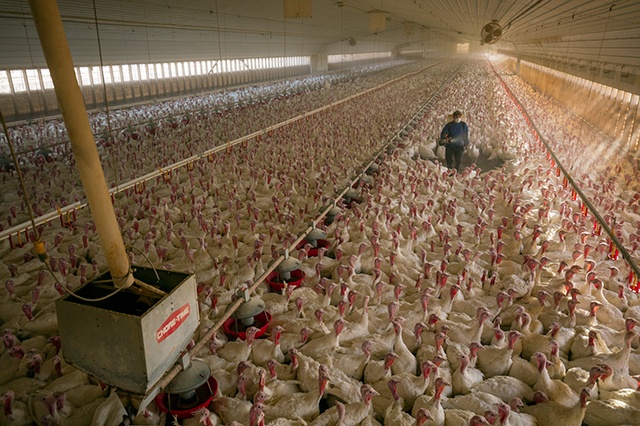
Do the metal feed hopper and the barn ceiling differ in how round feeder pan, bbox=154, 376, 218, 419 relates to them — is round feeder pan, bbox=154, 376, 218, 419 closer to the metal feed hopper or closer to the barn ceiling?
the metal feed hopper

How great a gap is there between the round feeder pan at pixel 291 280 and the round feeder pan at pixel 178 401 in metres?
1.71

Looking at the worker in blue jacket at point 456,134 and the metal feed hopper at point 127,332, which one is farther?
the worker in blue jacket at point 456,134

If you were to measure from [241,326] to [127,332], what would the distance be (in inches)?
79.5

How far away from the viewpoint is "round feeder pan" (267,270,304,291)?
17.1ft

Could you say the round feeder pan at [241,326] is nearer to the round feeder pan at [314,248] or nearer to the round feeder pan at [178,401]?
the round feeder pan at [178,401]

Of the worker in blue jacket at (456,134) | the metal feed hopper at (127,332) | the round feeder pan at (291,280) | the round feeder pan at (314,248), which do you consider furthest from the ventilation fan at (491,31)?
the metal feed hopper at (127,332)

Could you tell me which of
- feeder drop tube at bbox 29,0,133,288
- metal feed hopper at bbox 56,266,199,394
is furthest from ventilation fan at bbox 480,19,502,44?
feeder drop tube at bbox 29,0,133,288

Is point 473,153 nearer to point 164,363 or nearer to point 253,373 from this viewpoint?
point 253,373

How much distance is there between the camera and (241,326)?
446 centimetres

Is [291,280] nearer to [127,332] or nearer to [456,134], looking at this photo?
[127,332]

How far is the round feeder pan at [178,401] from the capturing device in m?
3.34

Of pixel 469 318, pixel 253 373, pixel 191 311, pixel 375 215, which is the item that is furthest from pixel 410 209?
pixel 191 311

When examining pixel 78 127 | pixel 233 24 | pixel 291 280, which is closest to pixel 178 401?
pixel 291 280

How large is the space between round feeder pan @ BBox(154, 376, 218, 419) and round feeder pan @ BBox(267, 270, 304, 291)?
171cm
